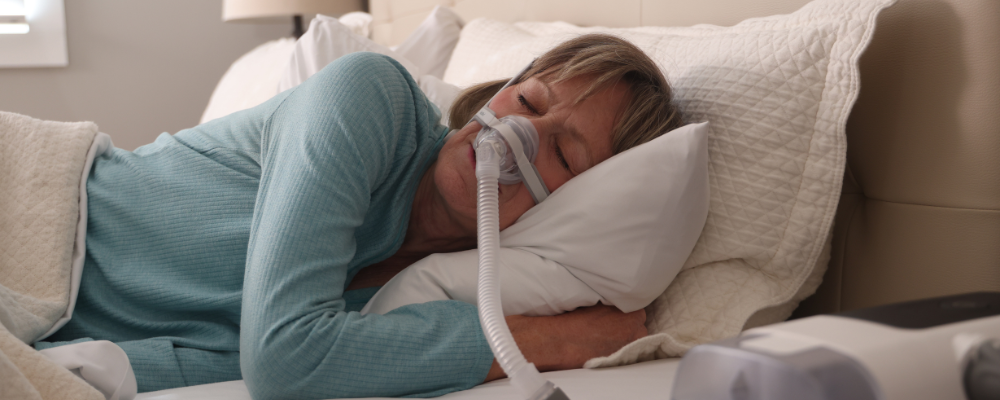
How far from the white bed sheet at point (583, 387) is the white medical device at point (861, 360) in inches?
13.0

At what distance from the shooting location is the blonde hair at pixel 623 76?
3.30 ft

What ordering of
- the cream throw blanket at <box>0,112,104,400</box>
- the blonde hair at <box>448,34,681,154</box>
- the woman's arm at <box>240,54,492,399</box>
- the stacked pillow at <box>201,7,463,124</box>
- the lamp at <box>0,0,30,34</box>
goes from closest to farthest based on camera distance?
the woman's arm at <box>240,54,492,399</box>
the cream throw blanket at <box>0,112,104,400</box>
the blonde hair at <box>448,34,681,154</box>
the stacked pillow at <box>201,7,463,124</box>
the lamp at <box>0,0,30,34</box>

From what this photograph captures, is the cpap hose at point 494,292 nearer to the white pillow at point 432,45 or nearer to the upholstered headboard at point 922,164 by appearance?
the upholstered headboard at point 922,164

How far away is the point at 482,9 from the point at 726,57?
1.28 metres

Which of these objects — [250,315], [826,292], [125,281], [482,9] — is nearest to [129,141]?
[482,9]

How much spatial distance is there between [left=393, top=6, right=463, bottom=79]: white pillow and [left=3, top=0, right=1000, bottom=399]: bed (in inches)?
40.6

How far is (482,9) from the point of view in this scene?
2.15 metres

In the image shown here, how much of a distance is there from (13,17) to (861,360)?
11.7 ft

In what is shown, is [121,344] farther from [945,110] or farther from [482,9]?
[482,9]

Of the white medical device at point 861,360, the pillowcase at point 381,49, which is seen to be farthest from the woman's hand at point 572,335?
the pillowcase at point 381,49

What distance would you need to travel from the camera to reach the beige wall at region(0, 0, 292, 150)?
10.1ft

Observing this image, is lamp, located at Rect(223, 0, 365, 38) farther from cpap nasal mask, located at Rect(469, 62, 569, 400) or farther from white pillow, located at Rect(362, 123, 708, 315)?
white pillow, located at Rect(362, 123, 708, 315)

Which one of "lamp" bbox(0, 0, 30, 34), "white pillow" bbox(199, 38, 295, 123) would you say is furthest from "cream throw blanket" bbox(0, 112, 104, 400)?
"lamp" bbox(0, 0, 30, 34)

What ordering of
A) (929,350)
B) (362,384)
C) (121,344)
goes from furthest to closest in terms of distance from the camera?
(121,344) < (362,384) < (929,350)
